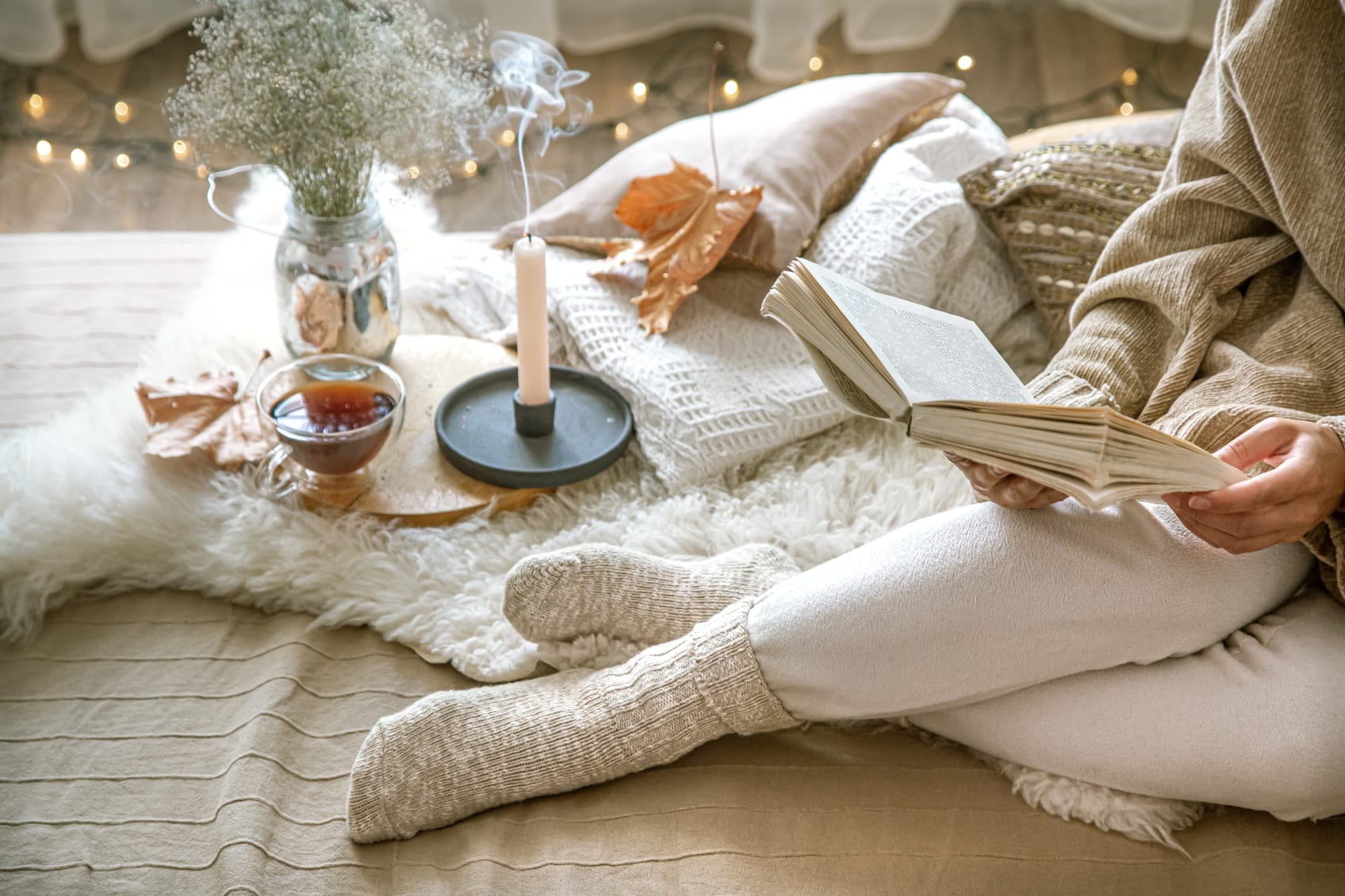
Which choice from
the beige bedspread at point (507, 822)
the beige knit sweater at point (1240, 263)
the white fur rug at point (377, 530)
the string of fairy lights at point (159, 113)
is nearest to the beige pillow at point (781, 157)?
the white fur rug at point (377, 530)

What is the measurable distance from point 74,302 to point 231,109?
1.73 ft


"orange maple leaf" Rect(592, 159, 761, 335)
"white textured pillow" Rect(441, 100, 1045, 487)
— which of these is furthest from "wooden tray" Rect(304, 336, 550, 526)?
"orange maple leaf" Rect(592, 159, 761, 335)

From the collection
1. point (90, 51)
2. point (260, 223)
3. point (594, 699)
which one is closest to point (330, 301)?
point (260, 223)

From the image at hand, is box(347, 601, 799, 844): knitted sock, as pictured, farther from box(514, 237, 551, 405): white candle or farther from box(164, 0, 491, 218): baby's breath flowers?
box(164, 0, 491, 218): baby's breath flowers

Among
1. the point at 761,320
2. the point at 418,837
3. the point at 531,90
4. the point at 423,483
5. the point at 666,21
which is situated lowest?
the point at 418,837

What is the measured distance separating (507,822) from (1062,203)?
2.88 ft

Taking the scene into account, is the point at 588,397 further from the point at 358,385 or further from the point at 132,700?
the point at 132,700

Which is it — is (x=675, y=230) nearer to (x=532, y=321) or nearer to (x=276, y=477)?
(x=532, y=321)

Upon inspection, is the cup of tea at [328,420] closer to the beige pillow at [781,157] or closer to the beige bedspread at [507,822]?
the beige bedspread at [507,822]

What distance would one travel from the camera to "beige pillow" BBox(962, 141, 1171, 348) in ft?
4.25

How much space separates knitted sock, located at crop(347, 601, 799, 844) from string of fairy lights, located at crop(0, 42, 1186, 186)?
4.88 feet

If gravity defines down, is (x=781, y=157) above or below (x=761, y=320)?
above

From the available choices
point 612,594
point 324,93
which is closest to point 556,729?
point 612,594

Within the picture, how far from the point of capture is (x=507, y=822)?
0.98 m
